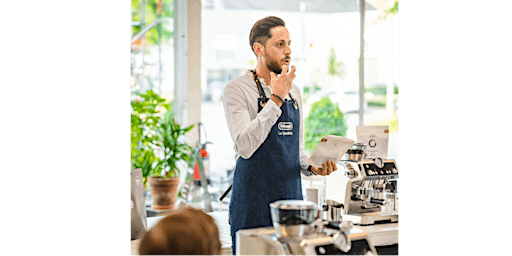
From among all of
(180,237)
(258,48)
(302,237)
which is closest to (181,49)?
(258,48)

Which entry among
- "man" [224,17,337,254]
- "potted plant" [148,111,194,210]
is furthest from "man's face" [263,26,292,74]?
"potted plant" [148,111,194,210]

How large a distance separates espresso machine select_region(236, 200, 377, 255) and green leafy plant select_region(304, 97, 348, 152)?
4.94 metres

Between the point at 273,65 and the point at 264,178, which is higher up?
the point at 273,65

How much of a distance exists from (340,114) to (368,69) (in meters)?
0.79

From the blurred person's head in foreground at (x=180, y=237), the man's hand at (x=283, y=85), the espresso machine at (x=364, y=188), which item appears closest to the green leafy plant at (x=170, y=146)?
the espresso machine at (x=364, y=188)

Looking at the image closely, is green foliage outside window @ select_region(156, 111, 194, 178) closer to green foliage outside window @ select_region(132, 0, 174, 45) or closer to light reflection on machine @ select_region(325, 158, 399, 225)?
green foliage outside window @ select_region(132, 0, 174, 45)

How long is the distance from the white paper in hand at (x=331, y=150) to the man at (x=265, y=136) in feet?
0.11

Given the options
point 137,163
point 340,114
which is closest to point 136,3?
point 137,163

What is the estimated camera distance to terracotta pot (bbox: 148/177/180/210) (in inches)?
195

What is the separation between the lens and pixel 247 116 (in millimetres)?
1952

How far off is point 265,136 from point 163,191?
3.32 metres

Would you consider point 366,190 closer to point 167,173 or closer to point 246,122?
point 246,122

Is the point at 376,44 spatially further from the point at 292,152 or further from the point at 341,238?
the point at 341,238

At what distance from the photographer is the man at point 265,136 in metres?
1.91
